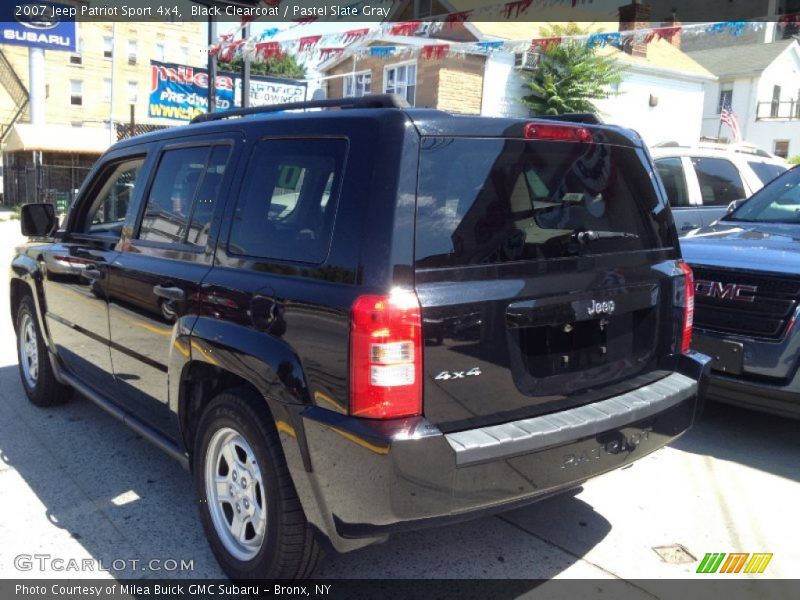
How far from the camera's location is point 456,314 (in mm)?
2428

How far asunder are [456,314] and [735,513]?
7.33ft

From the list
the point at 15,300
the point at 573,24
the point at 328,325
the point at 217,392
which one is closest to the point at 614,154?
the point at 328,325

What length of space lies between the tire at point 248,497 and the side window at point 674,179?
22.5ft

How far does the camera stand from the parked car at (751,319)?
4125mm

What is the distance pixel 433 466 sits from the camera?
2.32 metres

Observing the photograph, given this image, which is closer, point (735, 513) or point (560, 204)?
point (560, 204)

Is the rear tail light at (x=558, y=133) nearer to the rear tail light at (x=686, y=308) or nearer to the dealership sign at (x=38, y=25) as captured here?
the rear tail light at (x=686, y=308)

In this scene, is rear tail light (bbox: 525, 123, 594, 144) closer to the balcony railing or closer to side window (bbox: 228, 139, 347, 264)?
side window (bbox: 228, 139, 347, 264)

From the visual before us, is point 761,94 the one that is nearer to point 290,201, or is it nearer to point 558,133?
point 558,133

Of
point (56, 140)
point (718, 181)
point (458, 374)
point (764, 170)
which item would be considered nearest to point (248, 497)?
point (458, 374)

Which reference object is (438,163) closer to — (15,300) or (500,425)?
(500,425)

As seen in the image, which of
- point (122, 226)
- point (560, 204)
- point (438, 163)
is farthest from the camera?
point (122, 226)

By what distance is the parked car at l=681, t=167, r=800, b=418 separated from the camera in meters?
4.12

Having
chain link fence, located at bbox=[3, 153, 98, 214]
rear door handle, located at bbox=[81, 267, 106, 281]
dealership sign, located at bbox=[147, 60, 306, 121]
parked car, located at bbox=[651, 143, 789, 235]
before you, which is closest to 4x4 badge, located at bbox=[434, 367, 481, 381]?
rear door handle, located at bbox=[81, 267, 106, 281]
